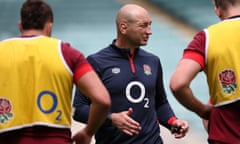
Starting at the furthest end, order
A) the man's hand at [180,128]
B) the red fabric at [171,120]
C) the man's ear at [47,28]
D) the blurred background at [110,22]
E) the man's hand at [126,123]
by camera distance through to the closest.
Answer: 1. the blurred background at [110,22]
2. the red fabric at [171,120]
3. the man's hand at [180,128]
4. the man's hand at [126,123]
5. the man's ear at [47,28]

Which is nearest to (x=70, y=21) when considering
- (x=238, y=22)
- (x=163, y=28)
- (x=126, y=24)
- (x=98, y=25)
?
(x=98, y=25)

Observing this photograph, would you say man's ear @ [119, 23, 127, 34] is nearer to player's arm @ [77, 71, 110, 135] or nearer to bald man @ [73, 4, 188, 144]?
bald man @ [73, 4, 188, 144]

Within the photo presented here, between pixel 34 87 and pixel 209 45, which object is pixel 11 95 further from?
pixel 209 45

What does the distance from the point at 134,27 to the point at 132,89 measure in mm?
351

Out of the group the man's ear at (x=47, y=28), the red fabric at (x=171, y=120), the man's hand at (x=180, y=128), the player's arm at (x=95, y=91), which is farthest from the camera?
the red fabric at (x=171, y=120)

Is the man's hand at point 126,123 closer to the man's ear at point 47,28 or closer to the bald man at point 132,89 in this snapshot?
the bald man at point 132,89

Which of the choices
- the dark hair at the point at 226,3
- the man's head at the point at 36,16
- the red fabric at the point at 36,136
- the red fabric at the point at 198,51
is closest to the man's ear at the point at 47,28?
the man's head at the point at 36,16

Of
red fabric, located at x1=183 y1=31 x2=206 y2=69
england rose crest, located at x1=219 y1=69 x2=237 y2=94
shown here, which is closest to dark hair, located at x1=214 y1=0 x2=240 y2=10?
red fabric, located at x1=183 y1=31 x2=206 y2=69

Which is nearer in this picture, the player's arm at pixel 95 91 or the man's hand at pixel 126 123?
the player's arm at pixel 95 91

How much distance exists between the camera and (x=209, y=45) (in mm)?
3443

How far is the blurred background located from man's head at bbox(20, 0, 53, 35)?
266cm

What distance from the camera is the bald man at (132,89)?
4.07m

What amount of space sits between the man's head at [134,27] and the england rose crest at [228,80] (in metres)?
0.84

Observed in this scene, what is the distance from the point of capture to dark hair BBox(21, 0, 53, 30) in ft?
11.2
